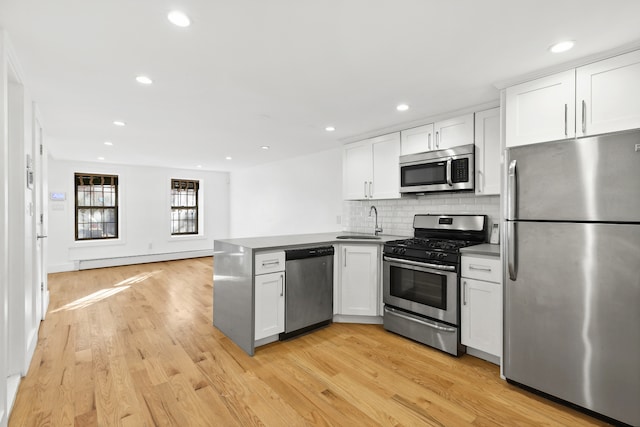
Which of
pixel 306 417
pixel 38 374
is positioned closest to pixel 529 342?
pixel 306 417

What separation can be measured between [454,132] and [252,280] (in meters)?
2.45

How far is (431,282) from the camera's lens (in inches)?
113

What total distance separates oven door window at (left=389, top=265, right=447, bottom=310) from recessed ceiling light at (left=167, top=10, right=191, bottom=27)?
2.63 meters

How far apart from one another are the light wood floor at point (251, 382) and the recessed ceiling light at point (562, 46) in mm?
2302

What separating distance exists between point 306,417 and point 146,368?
143 cm

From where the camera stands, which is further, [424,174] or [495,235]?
[424,174]

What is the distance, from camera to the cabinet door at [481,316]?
2506 mm

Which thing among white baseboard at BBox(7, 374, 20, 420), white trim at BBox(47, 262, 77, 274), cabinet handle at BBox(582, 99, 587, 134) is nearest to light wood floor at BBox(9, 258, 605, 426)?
white baseboard at BBox(7, 374, 20, 420)

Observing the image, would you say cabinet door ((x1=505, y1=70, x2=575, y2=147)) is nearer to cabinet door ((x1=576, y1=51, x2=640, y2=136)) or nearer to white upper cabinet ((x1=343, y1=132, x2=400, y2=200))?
cabinet door ((x1=576, y1=51, x2=640, y2=136))

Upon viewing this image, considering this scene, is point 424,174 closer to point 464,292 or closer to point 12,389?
point 464,292

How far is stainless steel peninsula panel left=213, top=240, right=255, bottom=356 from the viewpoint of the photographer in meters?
2.73

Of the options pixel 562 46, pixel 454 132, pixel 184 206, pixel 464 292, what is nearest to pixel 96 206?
pixel 184 206

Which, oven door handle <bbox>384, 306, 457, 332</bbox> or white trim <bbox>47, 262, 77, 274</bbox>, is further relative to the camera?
white trim <bbox>47, 262, 77, 274</bbox>

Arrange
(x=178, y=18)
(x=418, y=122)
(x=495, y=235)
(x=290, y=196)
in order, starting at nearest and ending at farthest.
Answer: (x=178, y=18)
(x=495, y=235)
(x=418, y=122)
(x=290, y=196)
